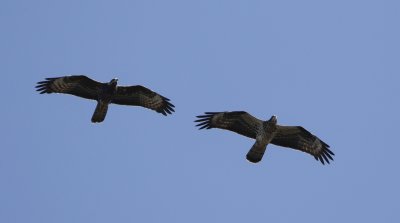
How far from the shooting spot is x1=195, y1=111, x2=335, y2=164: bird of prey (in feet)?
66.2

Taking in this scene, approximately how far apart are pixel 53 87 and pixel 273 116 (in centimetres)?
593

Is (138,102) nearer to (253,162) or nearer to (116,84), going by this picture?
(116,84)

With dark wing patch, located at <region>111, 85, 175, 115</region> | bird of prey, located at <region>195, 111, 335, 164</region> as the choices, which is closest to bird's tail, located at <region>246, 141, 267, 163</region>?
bird of prey, located at <region>195, 111, 335, 164</region>

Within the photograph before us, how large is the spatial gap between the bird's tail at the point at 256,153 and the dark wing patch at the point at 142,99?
10.4 feet

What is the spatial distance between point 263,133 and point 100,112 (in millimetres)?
4241

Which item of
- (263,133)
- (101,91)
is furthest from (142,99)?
(263,133)

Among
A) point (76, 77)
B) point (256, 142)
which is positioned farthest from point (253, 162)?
point (76, 77)

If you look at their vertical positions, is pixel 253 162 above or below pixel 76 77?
below

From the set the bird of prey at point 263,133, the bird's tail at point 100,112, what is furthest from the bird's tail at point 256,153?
the bird's tail at point 100,112

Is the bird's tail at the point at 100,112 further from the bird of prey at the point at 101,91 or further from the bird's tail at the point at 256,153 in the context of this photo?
the bird's tail at the point at 256,153

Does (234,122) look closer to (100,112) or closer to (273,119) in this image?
(273,119)

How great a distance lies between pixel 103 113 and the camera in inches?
824

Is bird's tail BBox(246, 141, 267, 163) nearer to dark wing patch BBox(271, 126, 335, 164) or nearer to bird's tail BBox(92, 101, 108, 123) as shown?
dark wing patch BBox(271, 126, 335, 164)

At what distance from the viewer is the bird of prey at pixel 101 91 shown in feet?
69.2
